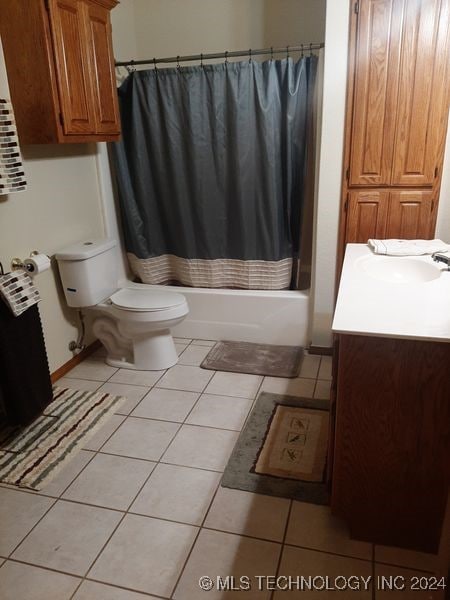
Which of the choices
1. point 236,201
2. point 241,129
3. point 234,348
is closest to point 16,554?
point 234,348

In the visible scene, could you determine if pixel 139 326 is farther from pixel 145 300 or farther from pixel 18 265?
pixel 18 265

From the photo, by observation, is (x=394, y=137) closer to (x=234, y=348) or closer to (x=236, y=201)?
(x=236, y=201)

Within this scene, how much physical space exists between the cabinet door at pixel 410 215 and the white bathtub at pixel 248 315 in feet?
2.32

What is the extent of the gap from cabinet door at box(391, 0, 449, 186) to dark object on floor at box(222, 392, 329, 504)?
132 centimetres

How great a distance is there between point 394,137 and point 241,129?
2.96 ft

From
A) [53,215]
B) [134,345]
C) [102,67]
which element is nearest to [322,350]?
[134,345]

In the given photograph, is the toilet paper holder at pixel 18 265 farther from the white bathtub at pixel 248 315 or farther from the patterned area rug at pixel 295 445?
the patterned area rug at pixel 295 445

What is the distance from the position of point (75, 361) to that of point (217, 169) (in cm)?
152

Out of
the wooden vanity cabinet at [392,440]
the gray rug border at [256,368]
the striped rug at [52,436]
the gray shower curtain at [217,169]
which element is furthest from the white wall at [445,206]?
the striped rug at [52,436]

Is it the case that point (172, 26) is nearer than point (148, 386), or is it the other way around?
point (148, 386)

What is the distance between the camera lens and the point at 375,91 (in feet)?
7.47

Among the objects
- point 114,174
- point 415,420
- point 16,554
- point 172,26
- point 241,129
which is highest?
point 172,26

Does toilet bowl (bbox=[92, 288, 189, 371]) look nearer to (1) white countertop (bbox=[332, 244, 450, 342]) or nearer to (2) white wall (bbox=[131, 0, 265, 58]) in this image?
(1) white countertop (bbox=[332, 244, 450, 342])

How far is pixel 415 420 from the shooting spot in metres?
1.36
